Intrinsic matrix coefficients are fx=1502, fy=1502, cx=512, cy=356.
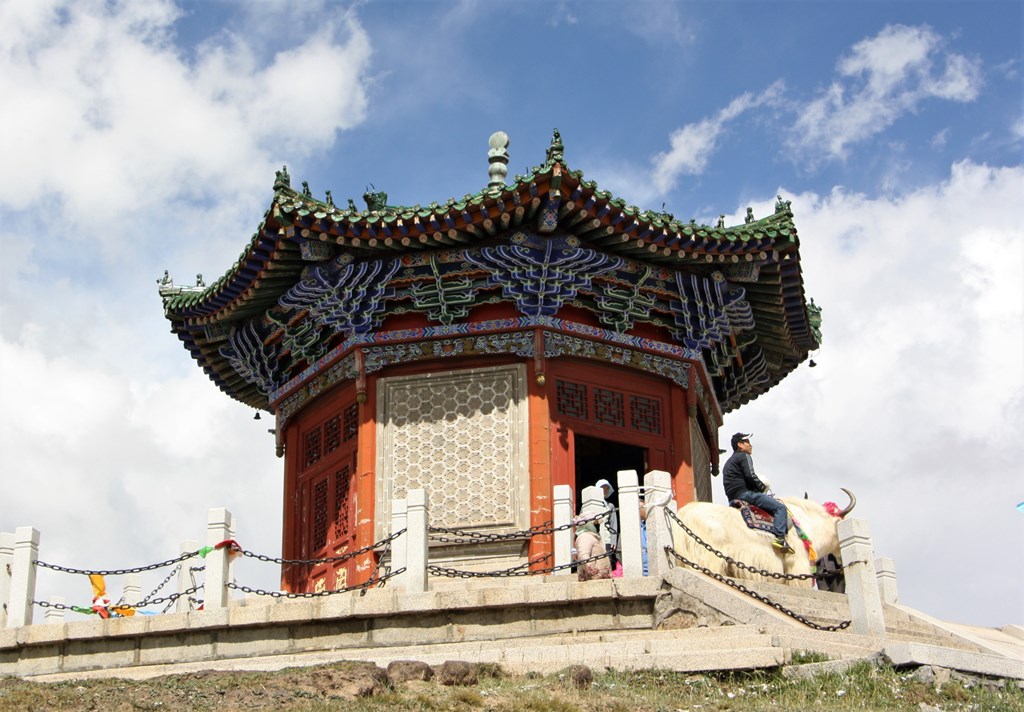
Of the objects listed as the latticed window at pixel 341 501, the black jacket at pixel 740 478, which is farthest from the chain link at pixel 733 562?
the latticed window at pixel 341 501

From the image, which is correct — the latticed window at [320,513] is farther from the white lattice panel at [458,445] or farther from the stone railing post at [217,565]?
the stone railing post at [217,565]

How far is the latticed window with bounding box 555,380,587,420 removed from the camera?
19.2m

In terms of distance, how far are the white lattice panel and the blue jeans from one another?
292 centimetres

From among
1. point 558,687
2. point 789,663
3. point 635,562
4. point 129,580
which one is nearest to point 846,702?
point 789,663

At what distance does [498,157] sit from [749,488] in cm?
633

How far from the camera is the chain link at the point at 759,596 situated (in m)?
14.2

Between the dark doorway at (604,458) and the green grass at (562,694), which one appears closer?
the green grass at (562,694)

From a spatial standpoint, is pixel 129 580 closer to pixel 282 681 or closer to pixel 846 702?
pixel 282 681

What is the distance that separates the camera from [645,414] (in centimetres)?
1995

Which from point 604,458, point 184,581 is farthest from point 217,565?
point 604,458

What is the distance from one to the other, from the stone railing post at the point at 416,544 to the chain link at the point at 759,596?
249cm

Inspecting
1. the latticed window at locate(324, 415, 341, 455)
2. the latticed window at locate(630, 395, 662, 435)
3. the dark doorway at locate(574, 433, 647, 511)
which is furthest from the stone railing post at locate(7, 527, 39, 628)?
the dark doorway at locate(574, 433, 647, 511)

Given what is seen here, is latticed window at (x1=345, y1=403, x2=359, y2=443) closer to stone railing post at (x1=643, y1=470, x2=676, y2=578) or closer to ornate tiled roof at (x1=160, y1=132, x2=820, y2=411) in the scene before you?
ornate tiled roof at (x1=160, y1=132, x2=820, y2=411)

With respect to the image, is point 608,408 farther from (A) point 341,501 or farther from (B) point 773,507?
(A) point 341,501
